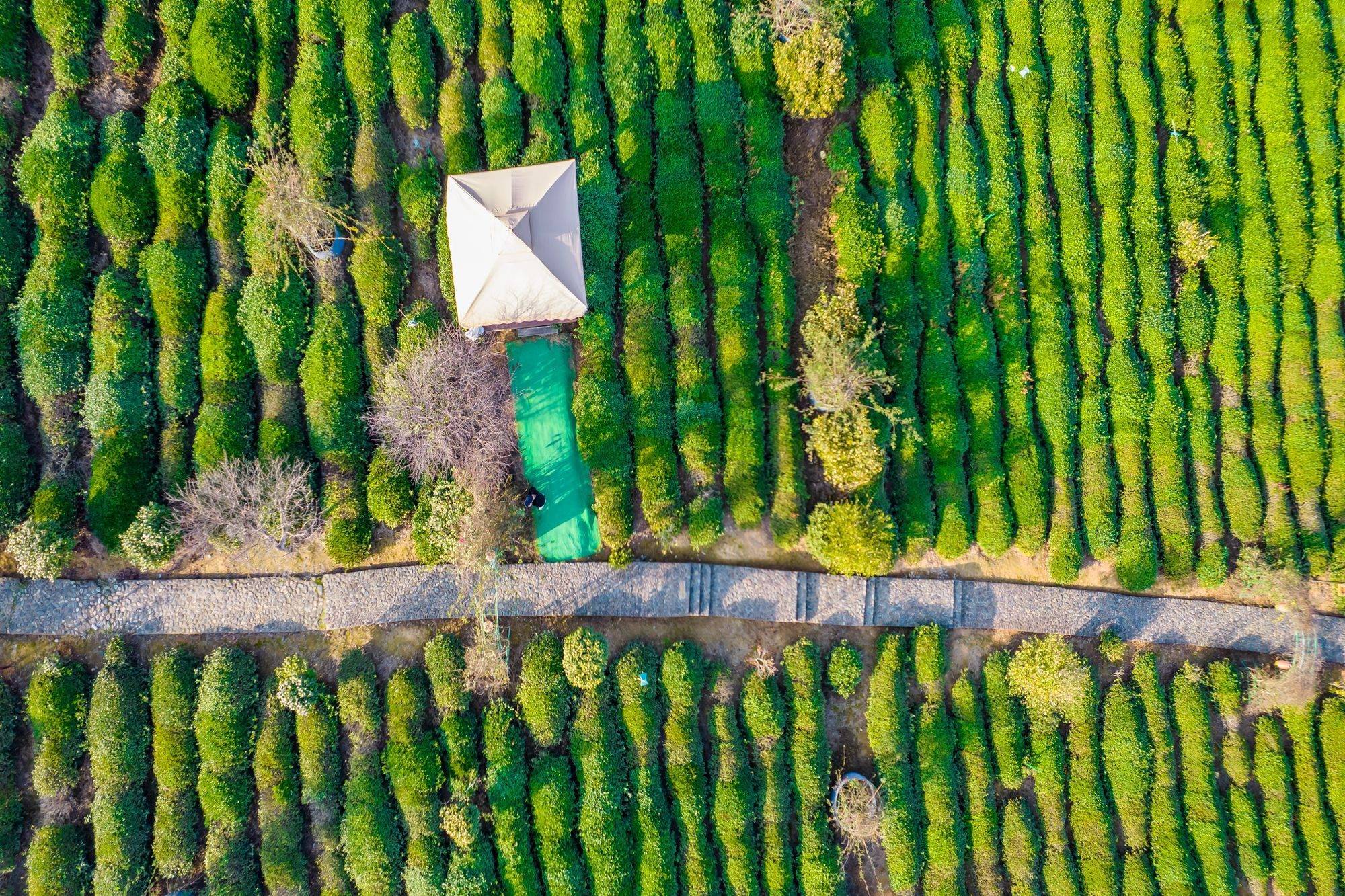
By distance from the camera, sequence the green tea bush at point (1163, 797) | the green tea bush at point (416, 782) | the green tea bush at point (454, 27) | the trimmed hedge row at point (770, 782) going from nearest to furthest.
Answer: the green tea bush at point (416, 782) → the trimmed hedge row at point (770, 782) → the green tea bush at point (454, 27) → the green tea bush at point (1163, 797)

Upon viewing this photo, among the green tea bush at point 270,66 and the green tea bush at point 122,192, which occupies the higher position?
the green tea bush at point 270,66

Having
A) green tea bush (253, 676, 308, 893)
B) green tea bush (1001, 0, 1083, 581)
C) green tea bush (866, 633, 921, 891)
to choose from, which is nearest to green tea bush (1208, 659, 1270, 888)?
green tea bush (1001, 0, 1083, 581)

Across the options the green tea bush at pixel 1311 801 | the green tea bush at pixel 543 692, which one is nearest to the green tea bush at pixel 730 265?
the green tea bush at pixel 543 692

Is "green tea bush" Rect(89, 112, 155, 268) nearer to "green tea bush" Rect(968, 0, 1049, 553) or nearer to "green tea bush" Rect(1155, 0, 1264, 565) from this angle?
"green tea bush" Rect(968, 0, 1049, 553)

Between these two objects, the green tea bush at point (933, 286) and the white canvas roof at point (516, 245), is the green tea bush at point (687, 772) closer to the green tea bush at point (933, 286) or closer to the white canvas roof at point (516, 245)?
the green tea bush at point (933, 286)

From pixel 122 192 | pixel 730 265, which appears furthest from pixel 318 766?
pixel 730 265

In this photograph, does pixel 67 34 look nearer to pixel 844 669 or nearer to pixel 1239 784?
pixel 844 669
